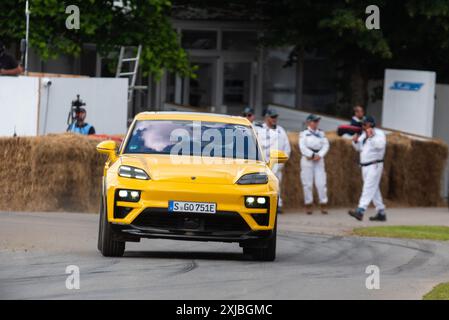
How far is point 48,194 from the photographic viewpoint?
22.3 m

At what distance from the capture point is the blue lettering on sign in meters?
34.3

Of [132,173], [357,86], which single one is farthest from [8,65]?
[357,86]

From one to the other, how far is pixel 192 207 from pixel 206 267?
25.6 inches

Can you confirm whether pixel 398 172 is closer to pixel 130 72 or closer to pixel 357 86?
pixel 130 72

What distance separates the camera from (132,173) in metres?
14.6

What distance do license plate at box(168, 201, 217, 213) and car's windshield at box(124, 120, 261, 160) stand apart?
42.4 inches

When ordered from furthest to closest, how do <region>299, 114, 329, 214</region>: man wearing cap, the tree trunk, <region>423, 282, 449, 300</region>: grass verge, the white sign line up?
the tree trunk
the white sign
<region>299, 114, 329, 214</region>: man wearing cap
<region>423, 282, 449, 300</region>: grass verge

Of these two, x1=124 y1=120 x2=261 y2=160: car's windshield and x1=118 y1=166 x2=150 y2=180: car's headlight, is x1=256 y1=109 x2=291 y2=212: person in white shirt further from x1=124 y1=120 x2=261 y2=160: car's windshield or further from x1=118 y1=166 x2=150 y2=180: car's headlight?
x1=118 y1=166 x2=150 y2=180: car's headlight

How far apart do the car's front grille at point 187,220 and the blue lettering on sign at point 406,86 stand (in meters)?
20.4

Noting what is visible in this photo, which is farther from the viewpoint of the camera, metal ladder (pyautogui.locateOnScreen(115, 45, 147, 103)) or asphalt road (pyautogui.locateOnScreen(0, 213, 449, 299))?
metal ladder (pyautogui.locateOnScreen(115, 45, 147, 103))

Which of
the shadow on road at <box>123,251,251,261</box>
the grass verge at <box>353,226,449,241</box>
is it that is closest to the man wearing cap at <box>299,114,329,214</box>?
the grass verge at <box>353,226,449,241</box>

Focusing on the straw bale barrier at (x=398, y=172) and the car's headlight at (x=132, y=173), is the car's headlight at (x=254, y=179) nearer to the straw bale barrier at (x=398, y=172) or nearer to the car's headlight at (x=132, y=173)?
the car's headlight at (x=132, y=173)

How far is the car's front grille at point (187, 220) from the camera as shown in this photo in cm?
1440

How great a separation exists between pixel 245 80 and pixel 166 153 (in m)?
26.2
